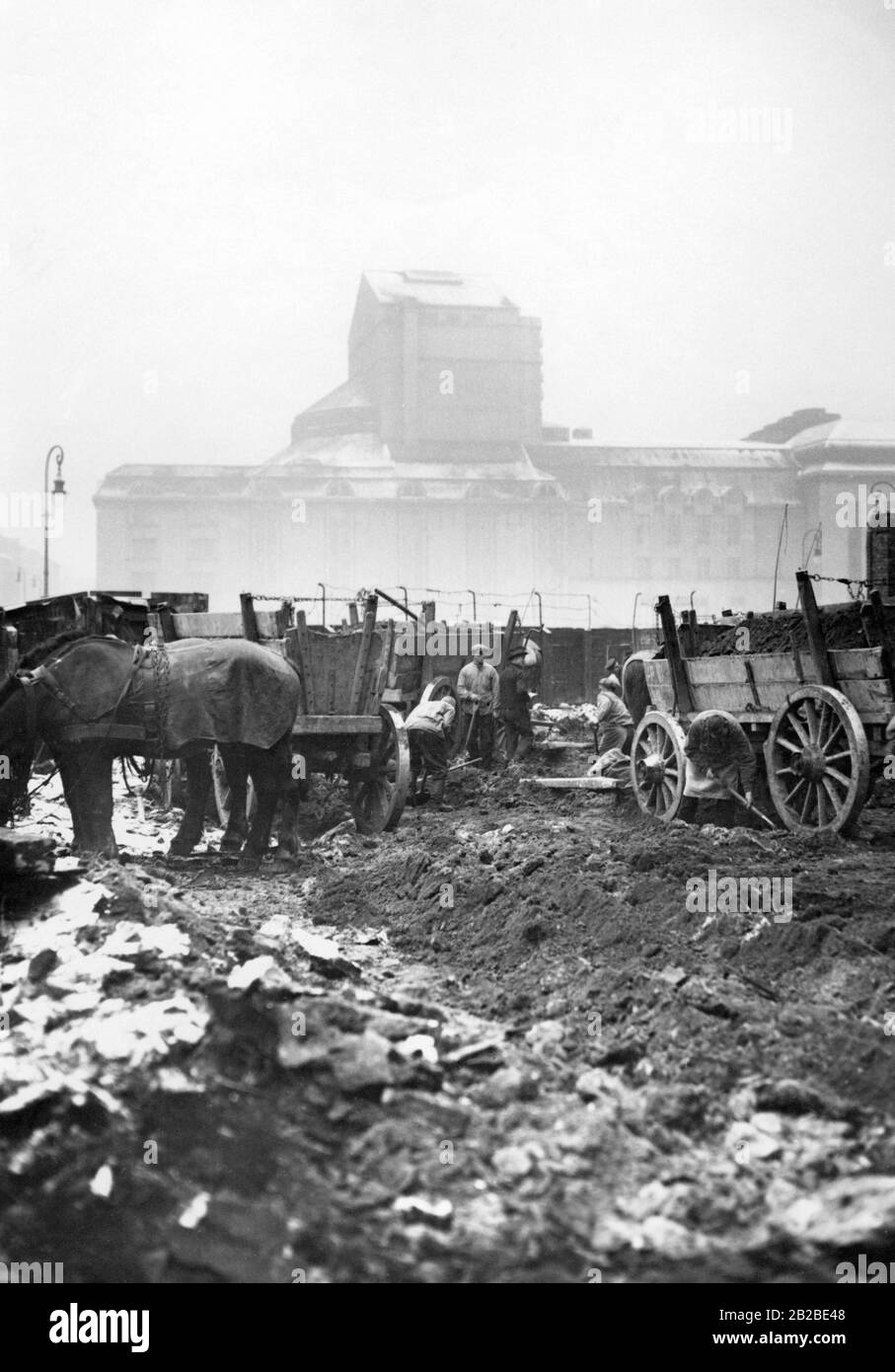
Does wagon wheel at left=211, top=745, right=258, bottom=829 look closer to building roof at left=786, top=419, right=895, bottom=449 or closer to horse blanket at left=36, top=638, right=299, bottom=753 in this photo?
horse blanket at left=36, top=638, right=299, bottom=753

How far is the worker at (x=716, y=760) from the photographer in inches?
360

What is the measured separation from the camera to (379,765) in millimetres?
10391

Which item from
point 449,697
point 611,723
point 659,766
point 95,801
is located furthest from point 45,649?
point 611,723

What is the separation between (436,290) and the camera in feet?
106

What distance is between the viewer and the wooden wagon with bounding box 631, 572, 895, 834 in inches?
316

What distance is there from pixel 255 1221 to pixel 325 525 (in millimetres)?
38756

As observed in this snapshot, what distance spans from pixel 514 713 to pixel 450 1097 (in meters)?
10.5

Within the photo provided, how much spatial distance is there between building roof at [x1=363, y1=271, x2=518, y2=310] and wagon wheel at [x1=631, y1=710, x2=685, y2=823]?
23169 mm

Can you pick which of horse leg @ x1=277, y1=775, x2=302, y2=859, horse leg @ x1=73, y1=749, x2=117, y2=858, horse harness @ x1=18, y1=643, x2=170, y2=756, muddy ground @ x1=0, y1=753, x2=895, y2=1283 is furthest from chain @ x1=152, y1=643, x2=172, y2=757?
muddy ground @ x1=0, y1=753, x2=895, y2=1283
